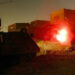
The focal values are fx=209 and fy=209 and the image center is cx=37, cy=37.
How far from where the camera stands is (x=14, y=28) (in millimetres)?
24469

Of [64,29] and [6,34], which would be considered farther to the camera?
[64,29]

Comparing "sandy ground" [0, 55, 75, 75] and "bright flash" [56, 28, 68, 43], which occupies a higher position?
"bright flash" [56, 28, 68, 43]

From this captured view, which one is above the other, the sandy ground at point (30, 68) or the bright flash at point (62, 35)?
the bright flash at point (62, 35)

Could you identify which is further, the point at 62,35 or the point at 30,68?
the point at 62,35

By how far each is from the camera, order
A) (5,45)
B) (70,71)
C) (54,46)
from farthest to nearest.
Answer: (54,46), (5,45), (70,71)

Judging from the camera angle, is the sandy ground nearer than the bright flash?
Yes

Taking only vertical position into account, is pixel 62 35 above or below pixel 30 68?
above

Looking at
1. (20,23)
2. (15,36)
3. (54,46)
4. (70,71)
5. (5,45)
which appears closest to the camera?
(70,71)

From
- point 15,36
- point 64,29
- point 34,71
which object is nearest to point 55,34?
point 64,29

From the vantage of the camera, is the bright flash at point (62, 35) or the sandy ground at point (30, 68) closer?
the sandy ground at point (30, 68)

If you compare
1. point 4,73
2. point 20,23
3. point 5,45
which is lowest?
point 4,73

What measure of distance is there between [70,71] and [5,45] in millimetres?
3891

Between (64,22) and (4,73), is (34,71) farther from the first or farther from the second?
(64,22)

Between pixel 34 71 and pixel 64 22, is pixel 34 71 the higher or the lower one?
the lower one
